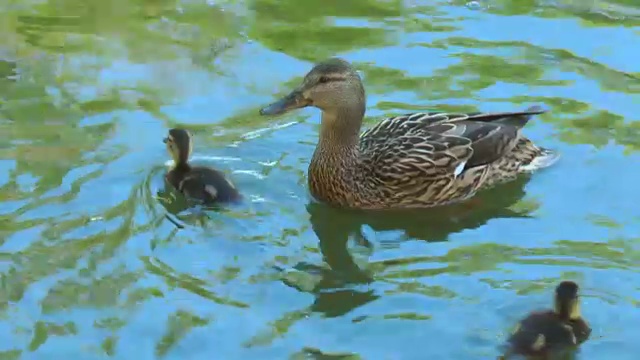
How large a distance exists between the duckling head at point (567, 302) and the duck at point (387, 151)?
144 cm

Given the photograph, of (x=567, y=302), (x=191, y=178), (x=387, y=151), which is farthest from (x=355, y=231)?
(x=567, y=302)

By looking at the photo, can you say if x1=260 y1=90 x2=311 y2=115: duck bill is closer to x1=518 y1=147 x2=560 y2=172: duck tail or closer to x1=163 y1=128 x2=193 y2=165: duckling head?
x1=163 y1=128 x2=193 y2=165: duckling head

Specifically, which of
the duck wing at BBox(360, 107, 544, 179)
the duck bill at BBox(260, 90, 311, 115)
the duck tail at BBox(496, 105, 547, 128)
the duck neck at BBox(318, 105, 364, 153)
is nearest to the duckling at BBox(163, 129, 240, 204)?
the duck bill at BBox(260, 90, 311, 115)

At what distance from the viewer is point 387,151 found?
19.8ft

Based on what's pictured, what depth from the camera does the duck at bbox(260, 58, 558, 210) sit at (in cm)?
598

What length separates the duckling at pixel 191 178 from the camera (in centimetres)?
576

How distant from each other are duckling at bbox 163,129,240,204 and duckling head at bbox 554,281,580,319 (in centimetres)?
178

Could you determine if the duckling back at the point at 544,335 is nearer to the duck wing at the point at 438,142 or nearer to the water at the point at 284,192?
the water at the point at 284,192

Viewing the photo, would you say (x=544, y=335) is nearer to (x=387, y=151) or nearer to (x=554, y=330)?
(x=554, y=330)

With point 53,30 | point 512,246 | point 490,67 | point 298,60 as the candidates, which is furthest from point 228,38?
point 512,246

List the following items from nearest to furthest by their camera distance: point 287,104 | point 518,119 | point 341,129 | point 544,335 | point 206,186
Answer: point 544,335
point 206,186
point 287,104
point 341,129
point 518,119

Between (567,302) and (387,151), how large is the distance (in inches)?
64.4

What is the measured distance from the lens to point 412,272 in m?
5.29

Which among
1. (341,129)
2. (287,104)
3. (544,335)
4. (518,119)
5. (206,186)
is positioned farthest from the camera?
(518,119)
